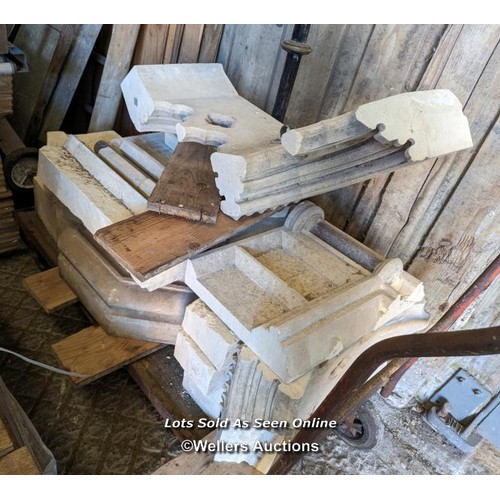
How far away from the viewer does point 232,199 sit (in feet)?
5.42

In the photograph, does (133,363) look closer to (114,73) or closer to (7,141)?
(7,141)

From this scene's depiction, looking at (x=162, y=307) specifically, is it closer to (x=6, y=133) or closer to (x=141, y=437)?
(x=141, y=437)

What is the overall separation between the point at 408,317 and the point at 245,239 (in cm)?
83

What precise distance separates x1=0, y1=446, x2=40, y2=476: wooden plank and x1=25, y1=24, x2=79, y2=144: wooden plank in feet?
8.22

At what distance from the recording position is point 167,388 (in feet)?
6.35

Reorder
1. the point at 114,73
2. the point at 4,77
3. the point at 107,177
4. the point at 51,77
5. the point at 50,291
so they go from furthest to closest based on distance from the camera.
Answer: the point at 51,77
the point at 114,73
the point at 4,77
the point at 50,291
the point at 107,177

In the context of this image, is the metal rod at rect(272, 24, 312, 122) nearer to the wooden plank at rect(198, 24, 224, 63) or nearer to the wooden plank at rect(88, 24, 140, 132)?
the wooden plank at rect(198, 24, 224, 63)

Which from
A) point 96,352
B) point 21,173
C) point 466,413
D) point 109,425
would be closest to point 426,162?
point 466,413

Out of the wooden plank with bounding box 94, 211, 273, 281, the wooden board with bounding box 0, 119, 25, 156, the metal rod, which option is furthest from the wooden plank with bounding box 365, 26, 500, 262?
the wooden board with bounding box 0, 119, 25, 156

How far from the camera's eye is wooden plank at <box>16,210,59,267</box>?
8.11 feet

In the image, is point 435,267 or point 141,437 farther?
point 435,267

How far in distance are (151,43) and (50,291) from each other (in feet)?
5.45

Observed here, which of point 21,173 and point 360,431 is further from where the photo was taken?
Result: point 21,173
